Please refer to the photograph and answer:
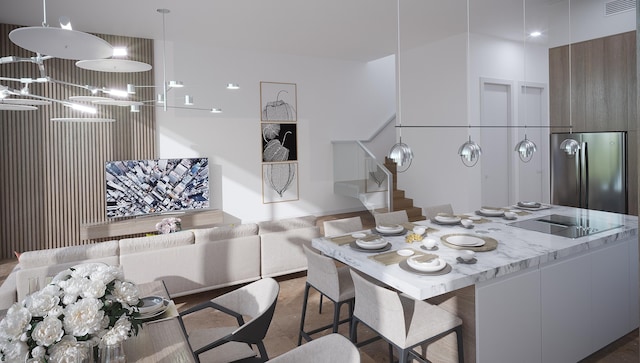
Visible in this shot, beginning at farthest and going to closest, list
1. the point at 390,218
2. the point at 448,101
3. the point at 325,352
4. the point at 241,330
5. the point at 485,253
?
the point at 448,101 < the point at 390,218 < the point at 485,253 < the point at 241,330 < the point at 325,352

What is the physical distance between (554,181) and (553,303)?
3.25m

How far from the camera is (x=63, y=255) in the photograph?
3.34 meters

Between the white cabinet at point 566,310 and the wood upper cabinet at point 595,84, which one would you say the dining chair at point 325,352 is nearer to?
the white cabinet at point 566,310

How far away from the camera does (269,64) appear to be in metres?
7.74

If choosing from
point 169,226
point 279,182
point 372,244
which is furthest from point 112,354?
point 279,182

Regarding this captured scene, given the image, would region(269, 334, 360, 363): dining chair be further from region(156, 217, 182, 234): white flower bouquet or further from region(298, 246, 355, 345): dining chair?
region(156, 217, 182, 234): white flower bouquet

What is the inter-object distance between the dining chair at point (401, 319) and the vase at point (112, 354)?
1.29 m

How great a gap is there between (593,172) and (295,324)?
4065mm

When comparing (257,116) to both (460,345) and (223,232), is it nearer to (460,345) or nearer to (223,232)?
(223,232)

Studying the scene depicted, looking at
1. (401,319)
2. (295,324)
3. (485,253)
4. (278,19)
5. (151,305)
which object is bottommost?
(295,324)

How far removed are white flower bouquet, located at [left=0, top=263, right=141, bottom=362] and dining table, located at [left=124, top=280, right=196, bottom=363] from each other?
170mm

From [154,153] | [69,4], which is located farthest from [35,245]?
[69,4]

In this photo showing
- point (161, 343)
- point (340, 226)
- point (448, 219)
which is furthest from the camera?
point (340, 226)

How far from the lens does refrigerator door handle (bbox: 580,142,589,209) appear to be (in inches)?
195
